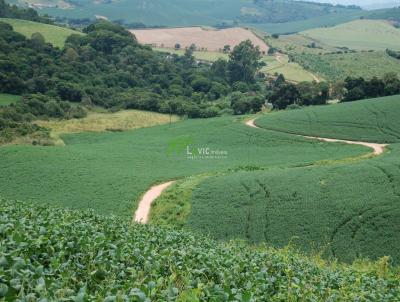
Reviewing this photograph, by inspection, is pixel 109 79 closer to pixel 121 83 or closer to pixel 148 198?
pixel 121 83

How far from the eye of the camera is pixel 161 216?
117 feet

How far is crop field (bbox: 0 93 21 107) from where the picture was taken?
8303 cm

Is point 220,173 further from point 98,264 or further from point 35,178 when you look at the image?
point 98,264

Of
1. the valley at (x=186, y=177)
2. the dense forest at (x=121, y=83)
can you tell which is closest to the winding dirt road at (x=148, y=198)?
the valley at (x=186, y=177)

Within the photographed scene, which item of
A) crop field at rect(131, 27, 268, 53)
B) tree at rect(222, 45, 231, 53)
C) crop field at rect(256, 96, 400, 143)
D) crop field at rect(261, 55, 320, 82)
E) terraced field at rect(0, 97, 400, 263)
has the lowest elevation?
terraced field at rect(0, 97, 400, 263)

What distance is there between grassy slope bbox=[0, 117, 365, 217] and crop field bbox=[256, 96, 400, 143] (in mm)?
3864

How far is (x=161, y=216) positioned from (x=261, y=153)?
24.6 meters

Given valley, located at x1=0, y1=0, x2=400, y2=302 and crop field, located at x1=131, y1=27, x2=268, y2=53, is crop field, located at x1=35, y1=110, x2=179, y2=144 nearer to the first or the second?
valley, located at x1=0, y1=0, x2=400, y2=302

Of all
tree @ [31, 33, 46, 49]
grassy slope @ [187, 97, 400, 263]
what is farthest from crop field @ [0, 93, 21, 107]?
grassy slope @ [187, 97, 400, 263]

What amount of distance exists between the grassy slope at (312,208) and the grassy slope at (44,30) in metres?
94.8

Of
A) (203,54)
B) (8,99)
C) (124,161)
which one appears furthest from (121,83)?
(124,161)

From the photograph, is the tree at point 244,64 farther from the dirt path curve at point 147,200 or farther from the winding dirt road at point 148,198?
the dirt path curve at point 147,200

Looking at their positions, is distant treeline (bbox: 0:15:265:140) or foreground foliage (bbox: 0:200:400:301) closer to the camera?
foreground foliage (bbox: 0:200:400:301)

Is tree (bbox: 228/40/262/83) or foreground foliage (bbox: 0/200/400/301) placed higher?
tree (bbox: 228/40/262/83)
